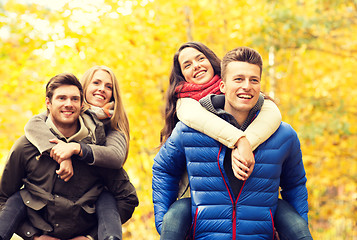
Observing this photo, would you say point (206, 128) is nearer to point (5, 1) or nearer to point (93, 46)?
point (93, 46)

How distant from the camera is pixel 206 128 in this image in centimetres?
251

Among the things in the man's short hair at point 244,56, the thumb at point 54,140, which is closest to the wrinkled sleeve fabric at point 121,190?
the thumb at point 54,140

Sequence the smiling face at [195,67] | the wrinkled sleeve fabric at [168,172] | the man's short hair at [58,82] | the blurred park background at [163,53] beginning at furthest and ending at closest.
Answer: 1. the blurred park background at [163,53]
2. the smiling face at [195,67]
3. the man's short hair at [58,82]
4. the wrinkled sleeve fabric at [168,172]

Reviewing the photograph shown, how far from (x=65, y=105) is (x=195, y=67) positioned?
946mm

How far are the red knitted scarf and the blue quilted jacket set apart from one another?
330mm

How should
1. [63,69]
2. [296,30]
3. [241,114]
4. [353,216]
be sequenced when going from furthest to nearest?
1. [353,216]
2. [296,30]
3. [63,69]
4. [241,114]

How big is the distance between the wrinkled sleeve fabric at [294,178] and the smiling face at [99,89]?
137 cm

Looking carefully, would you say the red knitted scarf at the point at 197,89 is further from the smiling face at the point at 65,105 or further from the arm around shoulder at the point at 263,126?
the smiling face at the point at 65,105

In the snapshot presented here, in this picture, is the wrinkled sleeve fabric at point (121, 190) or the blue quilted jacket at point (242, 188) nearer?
the blue quilted jacket at point (242, 188)

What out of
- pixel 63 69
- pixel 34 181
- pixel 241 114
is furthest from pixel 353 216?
pixel 34 181

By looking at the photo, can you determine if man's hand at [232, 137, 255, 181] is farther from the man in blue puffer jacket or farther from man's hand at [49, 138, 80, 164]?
man's hand at [49, 138, 80, 164]

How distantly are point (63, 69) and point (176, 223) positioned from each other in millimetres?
4426

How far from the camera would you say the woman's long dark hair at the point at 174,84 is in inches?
122

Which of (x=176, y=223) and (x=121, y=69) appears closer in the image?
(x=176, y=223)
